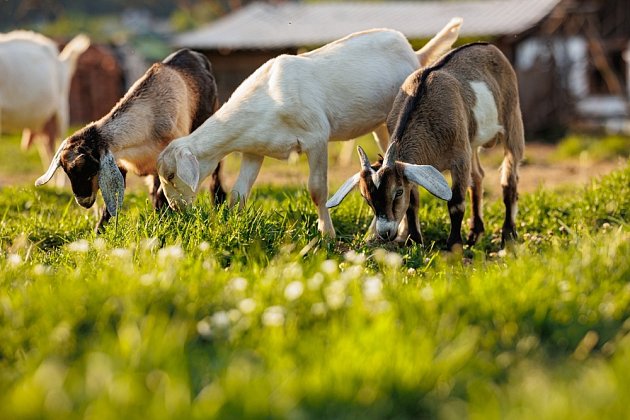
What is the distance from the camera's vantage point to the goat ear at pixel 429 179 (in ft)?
18.9

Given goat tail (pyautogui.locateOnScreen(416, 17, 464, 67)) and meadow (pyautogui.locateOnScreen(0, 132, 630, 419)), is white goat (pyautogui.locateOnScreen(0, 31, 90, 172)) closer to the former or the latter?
goat tail (pyautogui.locateOnScreen(416, 17, 464, 67))

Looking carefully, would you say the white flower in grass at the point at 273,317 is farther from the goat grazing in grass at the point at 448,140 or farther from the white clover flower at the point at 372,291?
the goat grazing in grass at the point at 448,140

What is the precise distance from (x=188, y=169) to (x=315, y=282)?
2.27m

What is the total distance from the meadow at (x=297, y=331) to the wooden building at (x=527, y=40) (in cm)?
1538

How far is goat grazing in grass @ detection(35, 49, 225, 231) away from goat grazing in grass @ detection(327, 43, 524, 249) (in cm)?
166

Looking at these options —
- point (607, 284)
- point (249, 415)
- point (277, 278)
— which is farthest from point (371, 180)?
point (249, 415)

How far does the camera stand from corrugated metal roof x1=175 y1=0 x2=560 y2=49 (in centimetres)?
2128

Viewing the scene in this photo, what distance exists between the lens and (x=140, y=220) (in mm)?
6312

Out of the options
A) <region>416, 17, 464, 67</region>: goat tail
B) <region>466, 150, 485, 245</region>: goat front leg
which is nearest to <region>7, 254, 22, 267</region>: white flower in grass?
<region>466, 150, 485, 245</region>: goat front leg

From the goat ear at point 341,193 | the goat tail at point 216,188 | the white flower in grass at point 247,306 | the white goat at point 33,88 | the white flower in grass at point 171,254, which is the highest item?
the white flower in grass at point 247,306

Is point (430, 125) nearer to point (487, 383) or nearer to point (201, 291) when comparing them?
point (201, 291)

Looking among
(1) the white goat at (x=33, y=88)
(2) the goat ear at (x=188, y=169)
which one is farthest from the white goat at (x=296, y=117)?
(1) the white goat at (x=33, y=88)

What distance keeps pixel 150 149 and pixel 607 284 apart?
362 cm

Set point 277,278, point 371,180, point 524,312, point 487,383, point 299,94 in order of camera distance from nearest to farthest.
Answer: point 487,383, point 524,312, point 277,278, point 371,180, point 299,94
